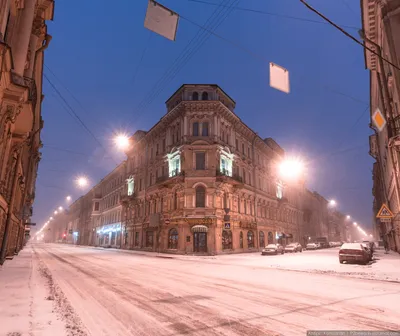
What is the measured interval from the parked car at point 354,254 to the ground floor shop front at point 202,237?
36.3 ft

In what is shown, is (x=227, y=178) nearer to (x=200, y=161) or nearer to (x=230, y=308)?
(x=200, y=161)

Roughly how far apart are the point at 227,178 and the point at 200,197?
3.87 metres

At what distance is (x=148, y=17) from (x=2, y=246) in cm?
1669

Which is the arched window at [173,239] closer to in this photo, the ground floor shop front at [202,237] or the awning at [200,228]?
the ground floor shop front at [202,237]

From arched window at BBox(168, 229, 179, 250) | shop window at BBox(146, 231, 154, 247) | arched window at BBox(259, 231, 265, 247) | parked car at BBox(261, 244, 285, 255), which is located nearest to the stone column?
arched window at BBox(168, 229, 179, 250)

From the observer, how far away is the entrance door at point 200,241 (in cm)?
2965

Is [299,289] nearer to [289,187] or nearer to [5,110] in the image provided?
[5,110]

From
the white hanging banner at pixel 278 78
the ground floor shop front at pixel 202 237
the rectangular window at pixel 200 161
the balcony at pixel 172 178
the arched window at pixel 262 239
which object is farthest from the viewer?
the arched window at pixel 262 239

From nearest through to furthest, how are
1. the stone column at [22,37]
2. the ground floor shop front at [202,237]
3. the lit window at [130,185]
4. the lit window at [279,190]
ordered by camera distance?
the stone column at [22,37] → the ground floor shop front at [202,237] → the lit window at [130,185] → the lit window at [279,190]

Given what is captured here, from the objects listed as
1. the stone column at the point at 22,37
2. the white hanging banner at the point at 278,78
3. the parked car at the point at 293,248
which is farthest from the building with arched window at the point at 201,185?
the stone column at the point at 22,37

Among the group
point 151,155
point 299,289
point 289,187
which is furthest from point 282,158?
point 299,289

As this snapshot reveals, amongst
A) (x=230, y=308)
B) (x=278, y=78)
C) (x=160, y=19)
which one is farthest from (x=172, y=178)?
(x=230, y=308)

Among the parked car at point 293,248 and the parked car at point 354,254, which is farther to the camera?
the parked car at point 293,248

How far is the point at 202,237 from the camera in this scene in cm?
2994
